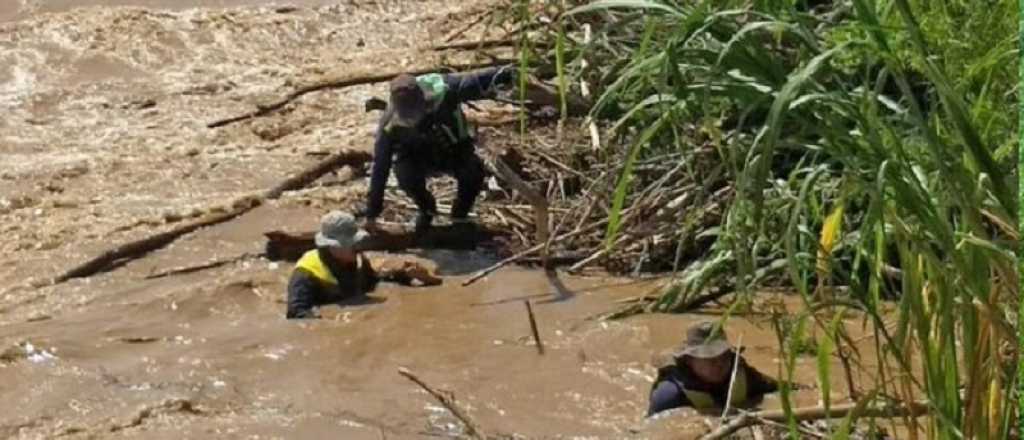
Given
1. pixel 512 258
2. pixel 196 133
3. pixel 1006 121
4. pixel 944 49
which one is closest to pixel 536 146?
pixel 512 258

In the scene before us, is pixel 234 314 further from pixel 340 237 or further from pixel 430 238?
pixel 430 238

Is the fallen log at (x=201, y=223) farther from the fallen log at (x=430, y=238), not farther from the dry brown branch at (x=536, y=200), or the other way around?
the dry brown branch at (x=536, y=200)

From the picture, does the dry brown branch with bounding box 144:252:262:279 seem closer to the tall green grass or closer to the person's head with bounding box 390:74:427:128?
the person's head with bounding box 390:74:427:128

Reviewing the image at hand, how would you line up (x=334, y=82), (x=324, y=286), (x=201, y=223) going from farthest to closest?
1. (x=334, y=82)
2. (x=201, y=223)
3. (x=324, y=286)

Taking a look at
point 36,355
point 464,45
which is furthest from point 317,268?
point 464,45

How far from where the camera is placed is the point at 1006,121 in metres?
3.61

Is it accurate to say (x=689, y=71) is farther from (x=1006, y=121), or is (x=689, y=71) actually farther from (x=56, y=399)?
(x=56, y=399)

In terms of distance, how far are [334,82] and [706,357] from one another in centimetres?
671

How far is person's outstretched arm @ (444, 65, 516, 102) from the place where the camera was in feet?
27.9

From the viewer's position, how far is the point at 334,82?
1184 cm

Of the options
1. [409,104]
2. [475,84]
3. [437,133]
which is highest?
[475,84]

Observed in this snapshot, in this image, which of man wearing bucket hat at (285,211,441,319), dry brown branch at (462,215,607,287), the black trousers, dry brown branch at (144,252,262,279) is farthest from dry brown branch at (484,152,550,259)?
dry brown branch at (144,252,262,279)

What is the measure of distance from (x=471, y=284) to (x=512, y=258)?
22cm

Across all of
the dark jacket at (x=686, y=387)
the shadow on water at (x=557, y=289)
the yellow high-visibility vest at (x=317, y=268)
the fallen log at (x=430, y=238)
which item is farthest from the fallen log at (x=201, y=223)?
the dark jacket at (x=686, y=387)
